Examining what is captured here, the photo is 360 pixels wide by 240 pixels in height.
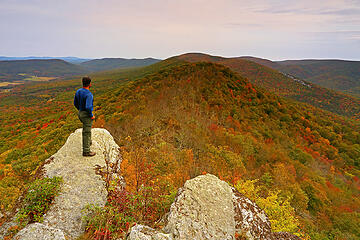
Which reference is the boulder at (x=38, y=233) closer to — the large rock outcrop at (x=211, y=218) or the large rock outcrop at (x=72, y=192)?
the large rock outcrop at (x=72, y=192)

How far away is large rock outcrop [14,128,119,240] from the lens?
2.89 m

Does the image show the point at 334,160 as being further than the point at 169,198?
Yes

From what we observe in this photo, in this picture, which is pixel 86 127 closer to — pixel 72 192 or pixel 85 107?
pixel 85 107

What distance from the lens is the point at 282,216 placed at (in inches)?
187

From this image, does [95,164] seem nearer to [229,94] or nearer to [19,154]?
[19,154]

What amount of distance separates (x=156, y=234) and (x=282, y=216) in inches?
160

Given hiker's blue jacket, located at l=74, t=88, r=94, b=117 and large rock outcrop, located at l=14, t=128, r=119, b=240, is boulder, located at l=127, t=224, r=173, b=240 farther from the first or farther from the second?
hiker's blue jacket, located at l=74, t=88, r=94, b=117

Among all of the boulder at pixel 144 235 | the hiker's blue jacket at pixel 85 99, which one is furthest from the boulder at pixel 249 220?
the hiker's blue jacket at pixel 85 99

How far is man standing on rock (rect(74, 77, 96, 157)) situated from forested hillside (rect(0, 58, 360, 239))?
1.50 meters

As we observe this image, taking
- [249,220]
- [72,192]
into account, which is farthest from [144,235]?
[72,192]

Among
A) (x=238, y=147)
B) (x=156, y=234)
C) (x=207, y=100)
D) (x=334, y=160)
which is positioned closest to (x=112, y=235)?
(x=156, y=234)

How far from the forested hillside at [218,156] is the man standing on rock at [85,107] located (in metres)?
1.50

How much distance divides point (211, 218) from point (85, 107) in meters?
4.71

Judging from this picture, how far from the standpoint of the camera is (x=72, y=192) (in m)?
4.13
